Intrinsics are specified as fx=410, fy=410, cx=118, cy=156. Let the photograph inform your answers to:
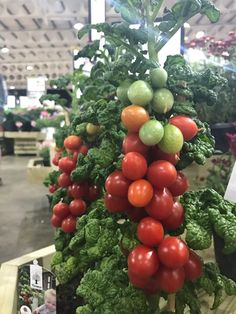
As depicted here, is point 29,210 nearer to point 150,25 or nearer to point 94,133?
point 94,133

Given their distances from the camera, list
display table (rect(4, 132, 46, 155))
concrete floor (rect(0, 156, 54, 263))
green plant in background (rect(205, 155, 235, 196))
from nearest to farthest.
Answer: green plant in background (rect(205, 155, 235, 196)) → concrete floor (rect(0, 156, 54, 263)) → display table (rect(4, 132, 46, 155))

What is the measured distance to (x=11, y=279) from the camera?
155cm

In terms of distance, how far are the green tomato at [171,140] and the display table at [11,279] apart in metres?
0.86

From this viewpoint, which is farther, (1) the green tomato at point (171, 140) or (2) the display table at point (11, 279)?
(2) the display table at point (11, 279)

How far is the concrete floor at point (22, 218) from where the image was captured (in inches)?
164

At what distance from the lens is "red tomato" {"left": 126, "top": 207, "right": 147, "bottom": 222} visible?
0.91 m

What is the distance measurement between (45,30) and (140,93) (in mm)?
12757

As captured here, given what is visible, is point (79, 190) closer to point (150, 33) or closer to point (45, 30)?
point (150, 33)

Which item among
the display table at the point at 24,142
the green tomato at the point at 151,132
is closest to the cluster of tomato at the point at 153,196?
the green tomato at the point at 151,132

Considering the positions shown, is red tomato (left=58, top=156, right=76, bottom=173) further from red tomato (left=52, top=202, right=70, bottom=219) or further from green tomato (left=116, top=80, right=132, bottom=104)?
green tomato (left=116, top=80, right=132, bottom=104)

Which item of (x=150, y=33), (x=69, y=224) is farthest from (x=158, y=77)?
(x=69, y=224)

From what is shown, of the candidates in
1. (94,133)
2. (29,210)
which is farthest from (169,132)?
(29,210)

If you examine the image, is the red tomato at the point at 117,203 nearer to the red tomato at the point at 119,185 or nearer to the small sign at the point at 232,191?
the red tomato at the point at 119,185

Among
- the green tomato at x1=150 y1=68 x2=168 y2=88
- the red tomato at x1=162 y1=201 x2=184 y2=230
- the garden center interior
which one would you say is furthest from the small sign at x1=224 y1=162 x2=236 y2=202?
the green tomato at x1=150 y1=68 x2=168 y2=88
